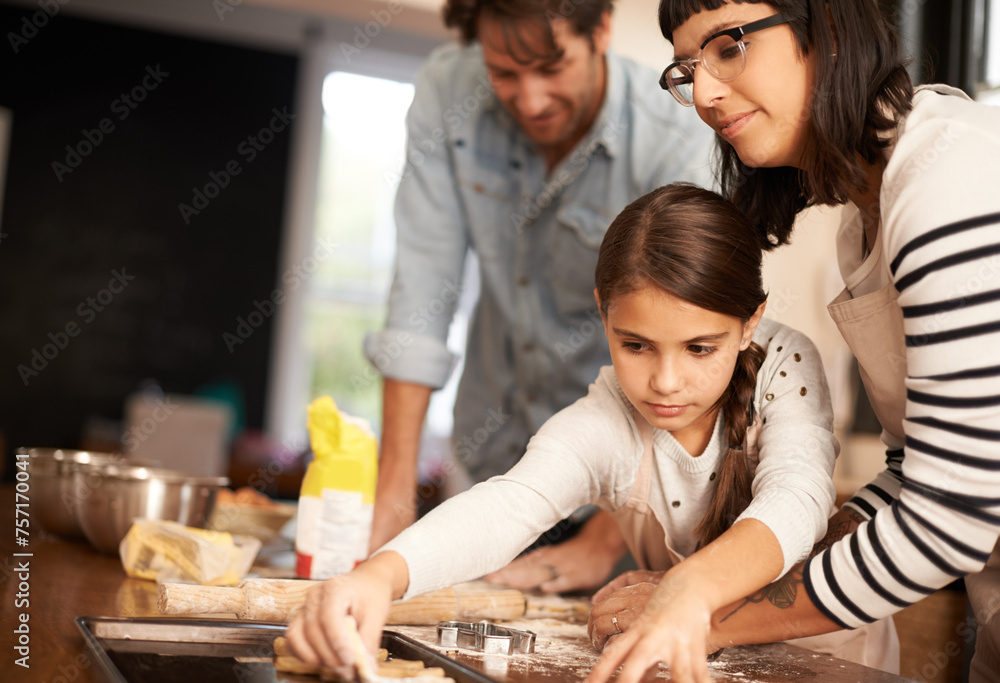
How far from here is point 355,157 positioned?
5.65 meters

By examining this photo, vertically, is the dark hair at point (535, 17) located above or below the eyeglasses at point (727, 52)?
above

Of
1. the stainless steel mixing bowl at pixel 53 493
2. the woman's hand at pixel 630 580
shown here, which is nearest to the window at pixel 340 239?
the stainless steel mixing bowl at pixel 53 493

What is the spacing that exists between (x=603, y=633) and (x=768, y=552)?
0.70 feet

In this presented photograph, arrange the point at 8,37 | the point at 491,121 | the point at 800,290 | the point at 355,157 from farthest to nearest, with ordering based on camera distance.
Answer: the point at 355,157
the point at 8,37
the point at 800,290
the point at 491,121

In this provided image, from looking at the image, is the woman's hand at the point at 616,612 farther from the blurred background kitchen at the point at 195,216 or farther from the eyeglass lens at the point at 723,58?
the blurred background kitchen at the point at 195,216

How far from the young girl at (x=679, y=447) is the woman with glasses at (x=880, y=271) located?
6 centimetres

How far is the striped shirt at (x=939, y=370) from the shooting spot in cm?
77

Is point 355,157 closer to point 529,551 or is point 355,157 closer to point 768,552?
point 529,551

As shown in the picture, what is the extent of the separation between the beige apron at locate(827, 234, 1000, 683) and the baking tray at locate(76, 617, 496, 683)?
57 centimetres

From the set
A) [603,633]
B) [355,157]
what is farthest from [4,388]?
[603,633]

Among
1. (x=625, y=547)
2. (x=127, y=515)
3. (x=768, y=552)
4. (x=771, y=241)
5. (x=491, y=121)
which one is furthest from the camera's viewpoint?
(x=491, y=121)

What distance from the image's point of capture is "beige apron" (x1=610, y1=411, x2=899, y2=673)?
3.60 ft

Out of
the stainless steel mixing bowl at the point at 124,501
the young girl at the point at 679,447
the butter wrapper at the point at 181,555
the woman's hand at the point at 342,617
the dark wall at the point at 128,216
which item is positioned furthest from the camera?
the dark wall at the point at 128,216

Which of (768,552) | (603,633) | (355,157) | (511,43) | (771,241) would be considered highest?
(355,157)
